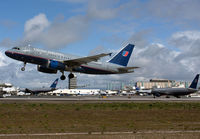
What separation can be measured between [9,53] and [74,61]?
1223cm

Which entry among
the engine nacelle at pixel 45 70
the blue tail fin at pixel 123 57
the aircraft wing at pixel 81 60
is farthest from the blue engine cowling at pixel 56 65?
the blue tail fin at pixel 123 57

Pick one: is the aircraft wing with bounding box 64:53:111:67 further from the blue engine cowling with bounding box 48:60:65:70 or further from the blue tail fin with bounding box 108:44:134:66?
the blue tail fin with bounding box 108:44:134:66

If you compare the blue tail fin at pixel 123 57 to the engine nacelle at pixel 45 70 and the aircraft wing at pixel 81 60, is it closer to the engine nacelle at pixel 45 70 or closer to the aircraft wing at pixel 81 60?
the aircraft wing at pixel 81 60

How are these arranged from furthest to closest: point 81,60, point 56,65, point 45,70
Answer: point 45,70, point 81,60, point 56,65

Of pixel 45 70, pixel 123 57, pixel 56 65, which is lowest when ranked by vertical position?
pixel 45 70

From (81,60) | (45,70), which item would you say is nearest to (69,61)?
(81,60)

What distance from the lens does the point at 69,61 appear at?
5594 centimetres

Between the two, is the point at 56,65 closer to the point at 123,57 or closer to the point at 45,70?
the point at 45,70

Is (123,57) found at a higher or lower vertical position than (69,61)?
higher

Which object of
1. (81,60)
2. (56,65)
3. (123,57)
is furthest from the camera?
(123,57)

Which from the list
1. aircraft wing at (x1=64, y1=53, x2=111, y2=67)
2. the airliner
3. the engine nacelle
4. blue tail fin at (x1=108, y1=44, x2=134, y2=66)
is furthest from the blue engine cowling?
blue tail fin at (x1=108, y1=44, x2=134, y2=66)

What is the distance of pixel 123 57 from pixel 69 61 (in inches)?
583

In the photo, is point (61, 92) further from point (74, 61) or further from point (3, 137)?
point (3, 137)

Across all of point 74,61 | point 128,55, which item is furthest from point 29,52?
point 128,55
